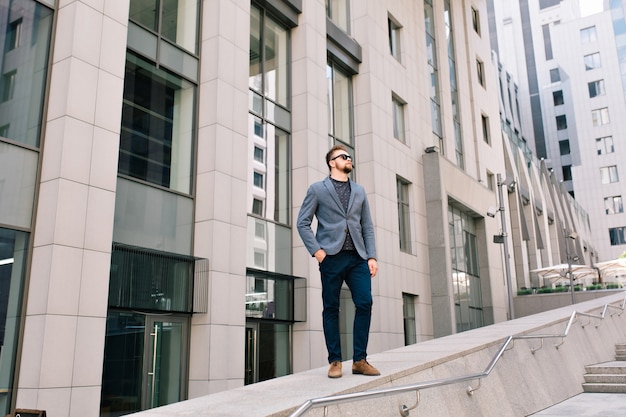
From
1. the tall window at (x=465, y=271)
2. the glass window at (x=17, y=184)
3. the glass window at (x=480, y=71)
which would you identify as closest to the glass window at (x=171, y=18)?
the glass window at (x=17, y=184)

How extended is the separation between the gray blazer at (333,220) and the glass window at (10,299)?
18.7 ft

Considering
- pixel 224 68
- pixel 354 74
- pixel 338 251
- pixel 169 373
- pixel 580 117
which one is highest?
pixel 580 117

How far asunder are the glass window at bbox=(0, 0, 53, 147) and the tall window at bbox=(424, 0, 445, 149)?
18.8 m

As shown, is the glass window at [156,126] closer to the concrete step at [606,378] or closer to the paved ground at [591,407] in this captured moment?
the paved ground at [591,407]

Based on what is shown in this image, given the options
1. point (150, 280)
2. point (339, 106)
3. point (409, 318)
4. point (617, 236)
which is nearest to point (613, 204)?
point (617, 236)

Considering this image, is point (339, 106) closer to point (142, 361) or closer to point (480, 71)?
point (142, 361)

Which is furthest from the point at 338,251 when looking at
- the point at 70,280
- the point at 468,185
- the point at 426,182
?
the point at 468,185

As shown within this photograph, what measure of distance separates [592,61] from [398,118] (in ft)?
213

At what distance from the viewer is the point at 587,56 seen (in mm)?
76875

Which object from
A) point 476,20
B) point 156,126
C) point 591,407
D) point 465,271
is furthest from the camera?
point 476,20

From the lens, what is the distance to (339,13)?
2122cm

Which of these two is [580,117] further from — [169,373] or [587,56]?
[169,373]

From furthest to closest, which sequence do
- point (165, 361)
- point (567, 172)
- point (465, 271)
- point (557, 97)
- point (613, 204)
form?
point (557, 97), point (567, 172), point (613, 204), point (465, 271), point (165, 361)

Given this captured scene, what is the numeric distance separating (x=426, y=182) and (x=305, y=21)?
9.25 meters
